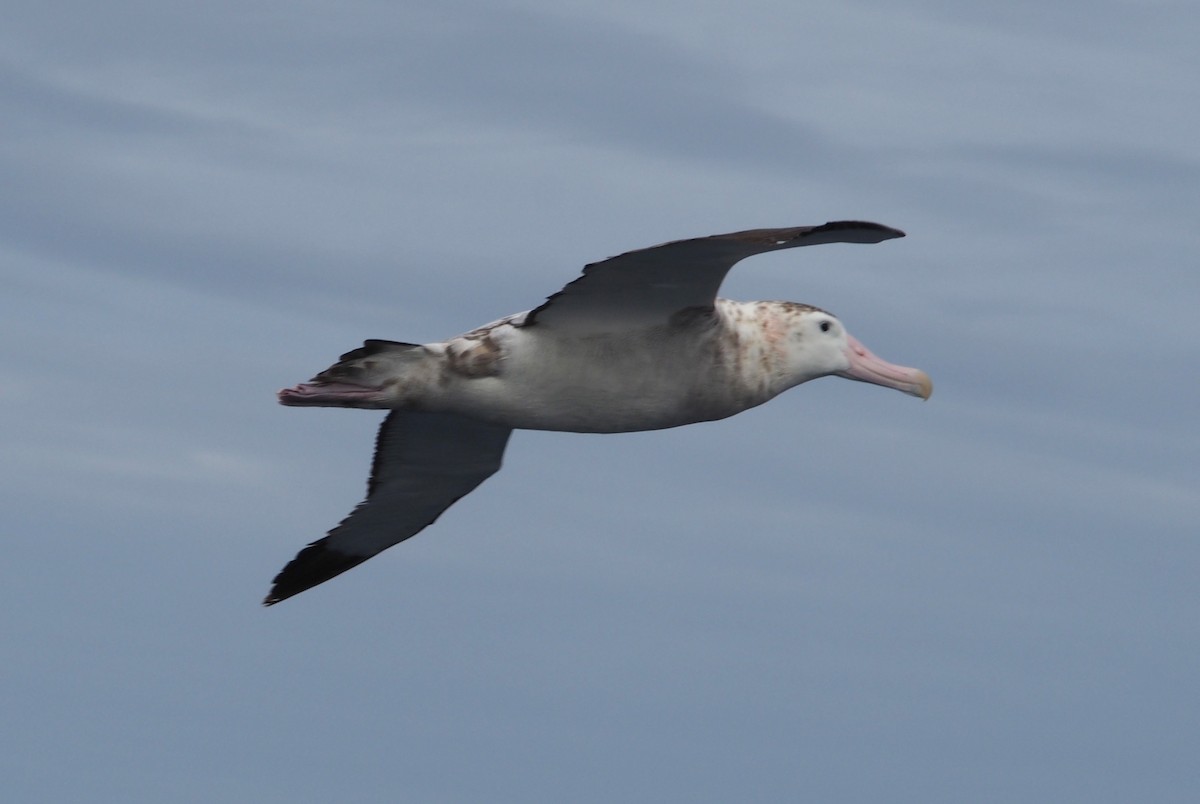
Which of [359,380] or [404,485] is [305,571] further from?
[359,380]

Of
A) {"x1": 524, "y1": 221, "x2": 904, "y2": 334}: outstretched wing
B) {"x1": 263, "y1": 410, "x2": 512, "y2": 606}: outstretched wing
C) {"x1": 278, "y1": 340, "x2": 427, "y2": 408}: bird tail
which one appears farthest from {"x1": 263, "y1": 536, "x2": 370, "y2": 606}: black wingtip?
{"x1": 524, "y1": 221, "x2": 904, "y2": 334}: outstretched wing

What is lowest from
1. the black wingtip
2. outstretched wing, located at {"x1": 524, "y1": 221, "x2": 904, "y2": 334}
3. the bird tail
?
the black wingtip

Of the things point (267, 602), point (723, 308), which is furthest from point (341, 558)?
point (723, 308)

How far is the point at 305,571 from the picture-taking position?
14781 mm

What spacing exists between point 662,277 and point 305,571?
4343 mm

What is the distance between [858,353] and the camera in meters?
13.6

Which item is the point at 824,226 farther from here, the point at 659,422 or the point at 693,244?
the point at 659,422

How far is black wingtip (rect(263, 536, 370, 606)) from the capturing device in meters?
14.8

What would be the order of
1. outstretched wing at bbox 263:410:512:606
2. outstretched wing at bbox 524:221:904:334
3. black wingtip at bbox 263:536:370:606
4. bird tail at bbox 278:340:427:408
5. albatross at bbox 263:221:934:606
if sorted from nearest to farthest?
outstretched wing at bbox 524:221:904:334, albatross at bbox 263:221:934:606, bird tail at bbox 278:340:427:408, outstretched wing at bbox 263:410:512:606, black wingtip at bbox 263:536:370:606

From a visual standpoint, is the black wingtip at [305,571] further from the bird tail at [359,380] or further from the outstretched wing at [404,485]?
the bird tail at [359,380]

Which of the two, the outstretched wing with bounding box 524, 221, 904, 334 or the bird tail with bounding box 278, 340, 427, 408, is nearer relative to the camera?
the outstretched wing with bounding box 524, 221, 904, 334

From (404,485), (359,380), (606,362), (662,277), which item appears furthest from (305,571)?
(662,277)

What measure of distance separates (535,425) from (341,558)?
9.32 ft

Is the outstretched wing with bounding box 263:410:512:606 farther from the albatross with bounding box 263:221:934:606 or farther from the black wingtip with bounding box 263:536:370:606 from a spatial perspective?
the albatross with bounding box 263:221:934:606
